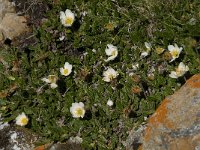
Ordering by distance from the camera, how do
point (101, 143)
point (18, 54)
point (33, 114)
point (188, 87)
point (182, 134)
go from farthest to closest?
point (18, 54) → point (33, 114) → point (101, 143) → point (188, 87) → point (182, 134)

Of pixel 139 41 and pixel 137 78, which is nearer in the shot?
pixel 137 78

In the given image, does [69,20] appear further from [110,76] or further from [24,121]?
[24,121]

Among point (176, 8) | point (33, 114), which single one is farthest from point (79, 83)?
point (176, 8)

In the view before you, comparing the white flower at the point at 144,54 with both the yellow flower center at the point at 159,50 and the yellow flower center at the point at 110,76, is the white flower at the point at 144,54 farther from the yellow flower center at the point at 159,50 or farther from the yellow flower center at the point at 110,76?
the yellow flower center at the point at 110,76

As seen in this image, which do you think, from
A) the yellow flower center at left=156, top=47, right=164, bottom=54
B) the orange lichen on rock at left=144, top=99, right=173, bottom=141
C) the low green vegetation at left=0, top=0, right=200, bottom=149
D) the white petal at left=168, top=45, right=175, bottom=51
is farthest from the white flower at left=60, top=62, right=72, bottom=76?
the orange lichen on rock at left=144, top=99, right=173, bottom=141

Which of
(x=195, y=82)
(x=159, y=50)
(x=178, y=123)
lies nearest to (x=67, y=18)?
(x=159, y=50)

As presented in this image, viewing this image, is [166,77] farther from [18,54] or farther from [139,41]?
[18,54]
